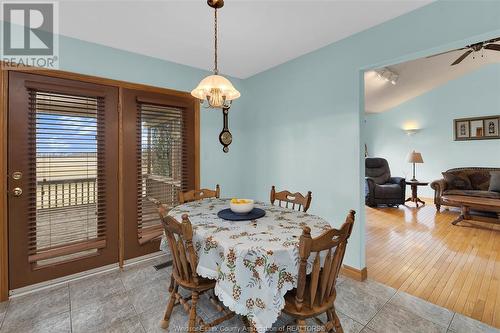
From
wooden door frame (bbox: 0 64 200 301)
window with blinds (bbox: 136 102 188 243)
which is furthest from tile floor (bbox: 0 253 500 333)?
window with blinds (bbox: 136 102 188 243)

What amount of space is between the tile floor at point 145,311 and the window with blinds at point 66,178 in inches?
16.1

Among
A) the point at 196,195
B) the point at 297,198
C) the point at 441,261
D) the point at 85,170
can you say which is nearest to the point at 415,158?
the point at 441,261

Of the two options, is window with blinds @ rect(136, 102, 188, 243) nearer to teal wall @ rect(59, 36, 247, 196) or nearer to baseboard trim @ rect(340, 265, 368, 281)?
teal wall @ rect(59, 36, 247, 196)

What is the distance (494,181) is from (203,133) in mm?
5639

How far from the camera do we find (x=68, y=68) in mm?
2326

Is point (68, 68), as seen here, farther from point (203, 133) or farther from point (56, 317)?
point (56, 317)

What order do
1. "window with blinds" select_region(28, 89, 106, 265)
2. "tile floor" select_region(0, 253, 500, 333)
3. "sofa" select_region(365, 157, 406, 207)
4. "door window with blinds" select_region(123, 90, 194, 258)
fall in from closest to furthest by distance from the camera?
1. "tile floor" select_region(0, 253, 500, 333)
2. "window with blinds" select_region(28, 89, 106, 265)
3. "door window with blinds" select_region(123, 90, 194, 258)
4. "sofa" select_region(365, 157, 406, 207)

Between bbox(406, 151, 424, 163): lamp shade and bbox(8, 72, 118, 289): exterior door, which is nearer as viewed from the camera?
bbox(8, 72, 118, 289): exterior door

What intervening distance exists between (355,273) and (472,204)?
10.1ft

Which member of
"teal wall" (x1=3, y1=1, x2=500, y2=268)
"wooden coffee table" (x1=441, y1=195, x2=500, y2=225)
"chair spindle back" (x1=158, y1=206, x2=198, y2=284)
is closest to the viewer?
"chair spindle back" (x1=158, y1=206, x2=198, y2=284)

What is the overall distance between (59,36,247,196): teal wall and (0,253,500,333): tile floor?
163cm

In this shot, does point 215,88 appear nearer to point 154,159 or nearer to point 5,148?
point 154,159

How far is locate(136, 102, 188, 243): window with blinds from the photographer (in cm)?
278

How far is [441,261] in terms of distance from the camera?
2748 mm
